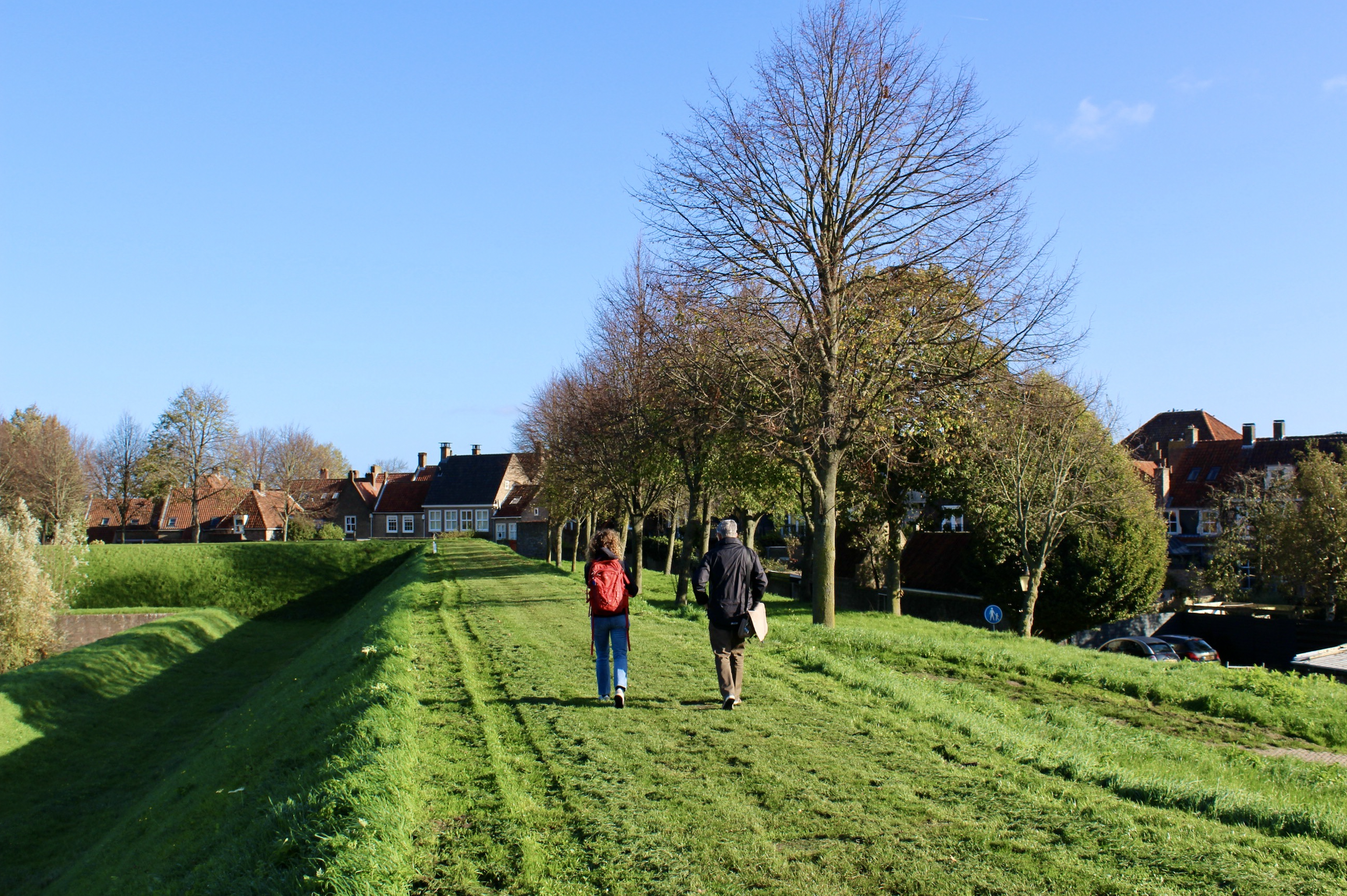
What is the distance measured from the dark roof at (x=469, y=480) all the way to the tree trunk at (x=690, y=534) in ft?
192

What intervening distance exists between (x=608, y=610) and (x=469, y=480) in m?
76.4

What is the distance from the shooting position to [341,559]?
163ft

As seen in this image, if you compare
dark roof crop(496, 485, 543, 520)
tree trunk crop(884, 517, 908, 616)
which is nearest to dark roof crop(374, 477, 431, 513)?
dark roof crop(496, 485, 543, 520)

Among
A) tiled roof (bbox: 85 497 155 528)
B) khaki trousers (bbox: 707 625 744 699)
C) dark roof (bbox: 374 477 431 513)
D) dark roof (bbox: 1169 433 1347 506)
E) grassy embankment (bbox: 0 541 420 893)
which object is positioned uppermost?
dark roof (bbox: 1169 433 1347 506)

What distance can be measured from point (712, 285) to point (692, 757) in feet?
41.7

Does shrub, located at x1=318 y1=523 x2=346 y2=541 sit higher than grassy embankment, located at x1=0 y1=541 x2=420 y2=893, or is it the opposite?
shrub, located at x1=318 y1=523 x2=346 y2=541

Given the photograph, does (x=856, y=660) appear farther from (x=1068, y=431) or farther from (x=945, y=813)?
(x=1068, y=431)

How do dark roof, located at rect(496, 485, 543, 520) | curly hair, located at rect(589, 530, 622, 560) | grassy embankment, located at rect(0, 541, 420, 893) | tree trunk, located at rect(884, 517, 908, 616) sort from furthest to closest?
1. dark roof, located at rect(496, 485, 543, 520)
2. tree trunk, located at rect(884, 517, 908, 616)
3. curly hair, located at rect(589, 530, 622, 560)
4. grassy embankment, located at rect(0, 541, 420, 893)

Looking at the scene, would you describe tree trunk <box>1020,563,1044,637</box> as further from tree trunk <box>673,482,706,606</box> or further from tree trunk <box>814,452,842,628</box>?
tree trunk <box>814,452,842,628</box>

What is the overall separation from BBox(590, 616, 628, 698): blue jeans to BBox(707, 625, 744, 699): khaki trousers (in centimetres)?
92

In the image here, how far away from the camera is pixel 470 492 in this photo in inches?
3233

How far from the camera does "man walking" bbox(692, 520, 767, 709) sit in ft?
27.4

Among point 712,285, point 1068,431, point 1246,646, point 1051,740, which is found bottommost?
point 1246,646

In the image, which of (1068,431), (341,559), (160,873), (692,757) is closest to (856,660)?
(692,757)
